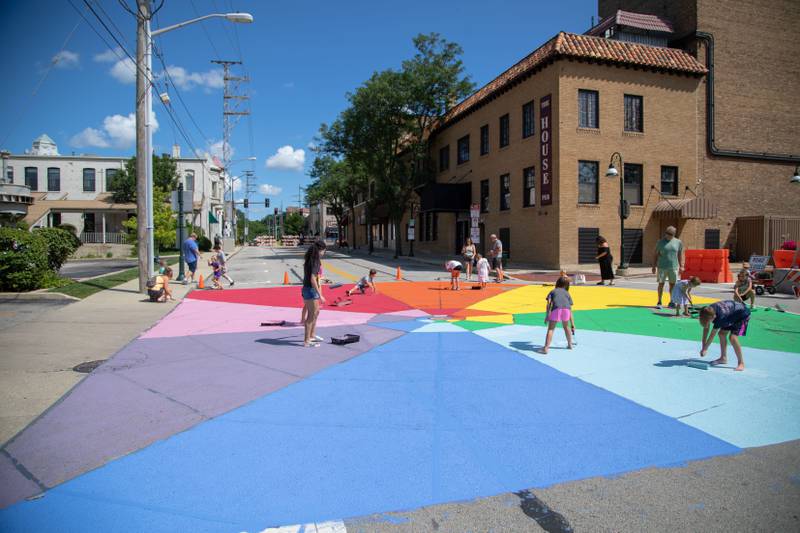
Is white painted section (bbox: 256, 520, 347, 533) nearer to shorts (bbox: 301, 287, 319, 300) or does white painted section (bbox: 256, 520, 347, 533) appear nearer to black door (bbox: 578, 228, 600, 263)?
shorts (bbox: 301, 287, 319, 300)

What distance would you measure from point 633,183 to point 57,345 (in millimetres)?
26471

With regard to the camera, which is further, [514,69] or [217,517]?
[514,69]

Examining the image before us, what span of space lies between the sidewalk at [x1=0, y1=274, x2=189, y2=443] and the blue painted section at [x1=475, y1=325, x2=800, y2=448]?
6722 mm

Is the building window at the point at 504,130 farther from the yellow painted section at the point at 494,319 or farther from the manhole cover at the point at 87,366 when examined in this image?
the manhole cover at the point at 87,366

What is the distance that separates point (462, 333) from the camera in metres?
9.91

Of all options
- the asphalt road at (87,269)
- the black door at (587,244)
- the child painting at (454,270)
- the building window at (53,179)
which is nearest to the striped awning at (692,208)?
the black door at (587,244)

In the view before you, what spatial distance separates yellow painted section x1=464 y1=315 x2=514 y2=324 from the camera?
37.4 ft

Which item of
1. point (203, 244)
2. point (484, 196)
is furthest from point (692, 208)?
point (203, 244)

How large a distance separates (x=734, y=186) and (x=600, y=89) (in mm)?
10663

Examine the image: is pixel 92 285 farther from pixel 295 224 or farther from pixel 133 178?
pixel 295 224

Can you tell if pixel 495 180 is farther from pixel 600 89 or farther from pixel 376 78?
pixel 376 78

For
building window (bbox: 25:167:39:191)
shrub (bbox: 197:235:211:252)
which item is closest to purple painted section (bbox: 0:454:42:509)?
shrub (bbox: 197:235:211:252)

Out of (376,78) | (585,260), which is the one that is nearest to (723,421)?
(585,260)

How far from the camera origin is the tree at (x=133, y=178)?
1767 inches
